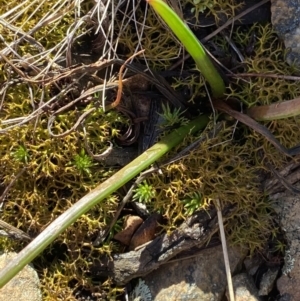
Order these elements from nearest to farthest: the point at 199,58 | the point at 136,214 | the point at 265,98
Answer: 1. the point at 199,58
2. the point at 265,98
3. the point at 136,214

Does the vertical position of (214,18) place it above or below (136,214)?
above

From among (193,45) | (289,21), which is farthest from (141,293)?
(289,21)

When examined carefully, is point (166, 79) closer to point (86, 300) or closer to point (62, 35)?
point (62, 35)

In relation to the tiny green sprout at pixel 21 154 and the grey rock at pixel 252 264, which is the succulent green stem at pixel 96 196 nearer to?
the tiny green sprout at pixel 21 154

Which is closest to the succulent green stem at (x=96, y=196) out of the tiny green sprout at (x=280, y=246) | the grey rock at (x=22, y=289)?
the grey rock at (x=22, y=289)

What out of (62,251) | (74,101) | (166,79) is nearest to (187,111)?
(166,79)

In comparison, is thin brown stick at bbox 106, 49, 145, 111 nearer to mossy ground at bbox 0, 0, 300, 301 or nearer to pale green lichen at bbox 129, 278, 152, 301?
mossy ground at bbox 0, 0, 300, 301
